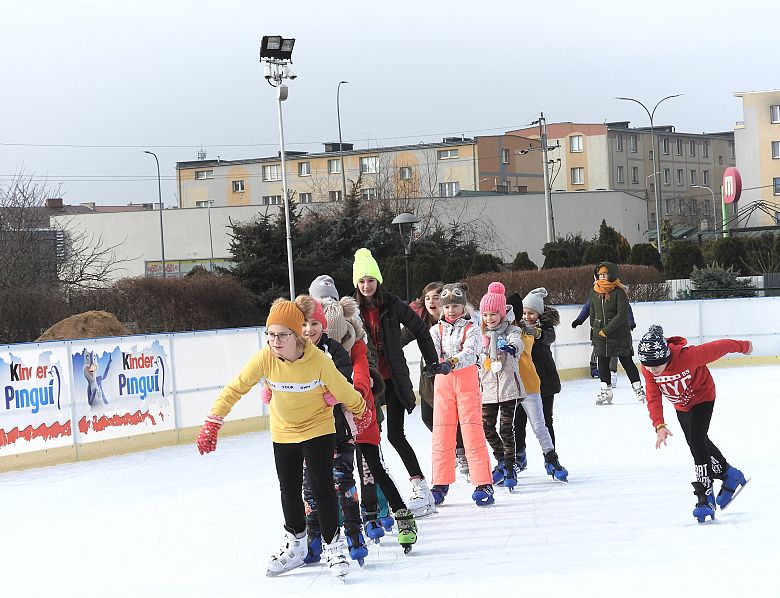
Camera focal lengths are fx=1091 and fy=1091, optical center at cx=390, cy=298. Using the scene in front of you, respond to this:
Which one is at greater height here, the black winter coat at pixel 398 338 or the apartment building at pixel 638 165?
the apartment building at pixel 638 165

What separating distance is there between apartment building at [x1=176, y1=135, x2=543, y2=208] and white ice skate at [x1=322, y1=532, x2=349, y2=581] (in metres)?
50.7

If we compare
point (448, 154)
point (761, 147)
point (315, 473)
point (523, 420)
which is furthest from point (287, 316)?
point (761, 147)

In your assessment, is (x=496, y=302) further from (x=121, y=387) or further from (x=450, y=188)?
(x=450, y=188)

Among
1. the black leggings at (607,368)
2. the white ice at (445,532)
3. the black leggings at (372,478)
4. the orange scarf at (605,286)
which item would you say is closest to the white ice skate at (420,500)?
the white ice at (445,532)

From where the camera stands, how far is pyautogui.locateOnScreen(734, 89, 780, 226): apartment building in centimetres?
6550

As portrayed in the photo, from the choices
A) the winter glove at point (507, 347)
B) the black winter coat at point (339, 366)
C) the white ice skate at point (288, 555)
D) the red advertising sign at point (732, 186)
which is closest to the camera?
the white ice skate at point (288, 555)

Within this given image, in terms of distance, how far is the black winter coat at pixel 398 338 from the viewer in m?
6.31

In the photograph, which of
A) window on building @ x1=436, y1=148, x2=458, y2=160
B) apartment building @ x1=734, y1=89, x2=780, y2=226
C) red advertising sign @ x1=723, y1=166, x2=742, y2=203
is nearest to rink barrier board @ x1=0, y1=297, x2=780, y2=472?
red advertising sign @ x1=723, y1=166, x2=742, y2=203

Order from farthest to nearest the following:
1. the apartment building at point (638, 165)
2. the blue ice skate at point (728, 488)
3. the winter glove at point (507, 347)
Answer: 1. the apartment building at point (638, 165)
2. the winter glove at point (507, 347)
3. the blue ice skate at point (728, 488)

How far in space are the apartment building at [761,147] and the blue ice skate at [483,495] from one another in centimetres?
6210

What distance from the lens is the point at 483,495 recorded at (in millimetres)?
6805

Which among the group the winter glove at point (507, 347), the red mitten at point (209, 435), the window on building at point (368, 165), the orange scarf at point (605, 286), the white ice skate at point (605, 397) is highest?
the window on building at point (368, 165)

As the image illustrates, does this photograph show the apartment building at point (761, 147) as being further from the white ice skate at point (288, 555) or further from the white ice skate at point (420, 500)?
the white ice skate at point (288, 555)

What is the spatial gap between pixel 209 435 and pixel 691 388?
8.75 ft
